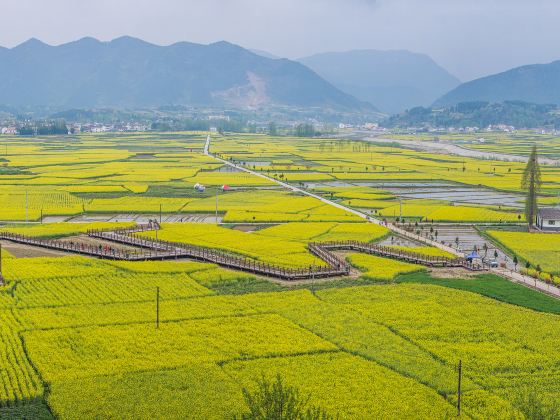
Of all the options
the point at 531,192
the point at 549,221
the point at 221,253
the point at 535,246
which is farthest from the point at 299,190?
the point at 221,253

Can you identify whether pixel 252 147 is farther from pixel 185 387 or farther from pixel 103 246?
pixel 185 387

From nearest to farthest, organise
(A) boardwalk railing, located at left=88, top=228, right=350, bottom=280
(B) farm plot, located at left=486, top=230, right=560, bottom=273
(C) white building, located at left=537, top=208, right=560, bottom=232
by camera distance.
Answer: (A) boardwalk railing, located at left=88, top=228, right=350, bottom=280 < (B) farm plot, located at left=486, top=230, right=560, bottom=273 < (C) white building, located at left=537, top=208, right=560, bottom=232

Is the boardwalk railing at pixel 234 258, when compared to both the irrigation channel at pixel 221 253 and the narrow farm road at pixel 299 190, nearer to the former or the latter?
the irrigation channel at pixel 221 253

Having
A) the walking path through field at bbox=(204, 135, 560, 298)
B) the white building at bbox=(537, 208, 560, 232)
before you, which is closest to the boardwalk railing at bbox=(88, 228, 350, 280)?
the walking path through field at bbox=(204, 135, 560, 298)

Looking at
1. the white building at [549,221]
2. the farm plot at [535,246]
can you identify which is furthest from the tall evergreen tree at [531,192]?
the farm plot at [535,246]

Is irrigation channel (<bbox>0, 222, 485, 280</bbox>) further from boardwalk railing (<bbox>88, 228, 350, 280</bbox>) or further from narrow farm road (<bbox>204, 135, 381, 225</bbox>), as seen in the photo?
narrow farm road (<bbox>204, 135, 381, 225</bbox>)

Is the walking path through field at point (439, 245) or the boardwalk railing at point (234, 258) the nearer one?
the walking path through field at point (439, 245)

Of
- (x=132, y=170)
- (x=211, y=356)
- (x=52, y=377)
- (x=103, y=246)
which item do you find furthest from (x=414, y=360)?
(x=132, y=170)

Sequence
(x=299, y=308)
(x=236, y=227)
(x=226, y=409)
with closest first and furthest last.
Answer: (x=226, y=409)
(x=299, y=308)
(x=236, y=227)
